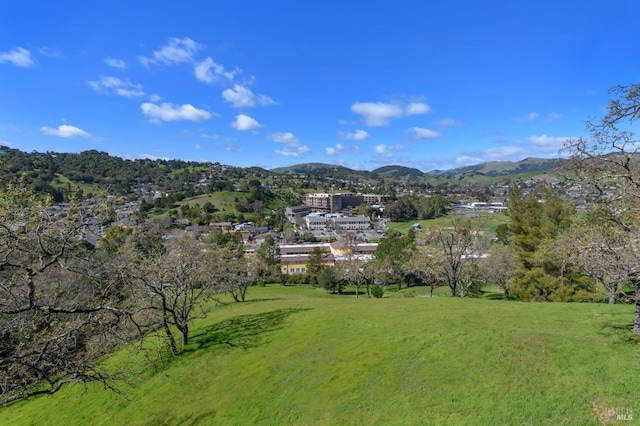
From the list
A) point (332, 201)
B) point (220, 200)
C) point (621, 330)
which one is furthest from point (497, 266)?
point (332, 201)

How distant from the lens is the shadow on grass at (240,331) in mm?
19344

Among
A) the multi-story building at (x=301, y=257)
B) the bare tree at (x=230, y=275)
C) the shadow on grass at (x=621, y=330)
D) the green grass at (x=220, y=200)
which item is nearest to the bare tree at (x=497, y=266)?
the shadow on grass at (x=621, y=330)

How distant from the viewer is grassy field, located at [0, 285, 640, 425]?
907 cm

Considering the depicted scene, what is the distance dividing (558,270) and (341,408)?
27.6 meters

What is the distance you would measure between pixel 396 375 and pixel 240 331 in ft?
42.4

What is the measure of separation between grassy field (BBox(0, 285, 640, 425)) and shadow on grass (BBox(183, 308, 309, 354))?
17cm

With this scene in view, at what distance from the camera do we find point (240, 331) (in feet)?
69.9

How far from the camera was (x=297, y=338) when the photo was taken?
58.8 ft

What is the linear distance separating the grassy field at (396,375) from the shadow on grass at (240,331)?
17 centimetres

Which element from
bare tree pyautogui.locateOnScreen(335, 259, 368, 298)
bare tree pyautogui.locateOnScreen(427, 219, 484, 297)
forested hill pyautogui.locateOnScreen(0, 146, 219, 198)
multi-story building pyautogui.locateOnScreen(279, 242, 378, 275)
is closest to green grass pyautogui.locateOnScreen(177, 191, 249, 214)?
forested hill pyautogui.locateOnScreen(0, 146, 219, 198)

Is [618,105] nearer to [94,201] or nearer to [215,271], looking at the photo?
[94,201]

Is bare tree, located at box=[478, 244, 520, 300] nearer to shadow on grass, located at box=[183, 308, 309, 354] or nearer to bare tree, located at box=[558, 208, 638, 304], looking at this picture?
shadow on grass, located at box=[183, 308, 309, 354]

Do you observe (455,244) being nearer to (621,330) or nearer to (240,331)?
(621,330)

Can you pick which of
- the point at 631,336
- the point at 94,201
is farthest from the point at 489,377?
the point at 94,201
